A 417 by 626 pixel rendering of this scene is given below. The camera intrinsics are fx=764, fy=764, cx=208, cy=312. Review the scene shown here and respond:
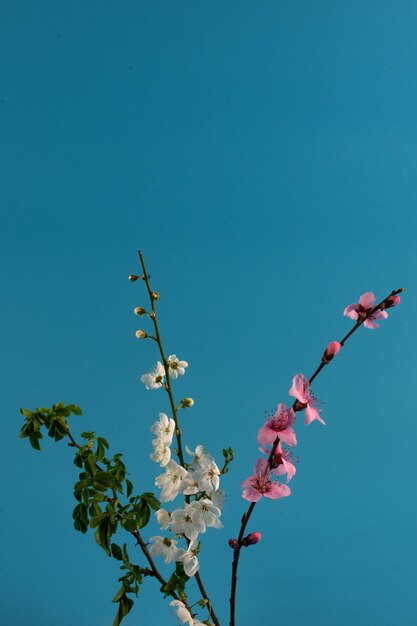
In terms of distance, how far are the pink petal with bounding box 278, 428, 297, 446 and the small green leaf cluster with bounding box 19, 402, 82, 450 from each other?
0.35 meters

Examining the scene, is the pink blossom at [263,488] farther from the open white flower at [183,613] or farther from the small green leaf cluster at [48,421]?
the small green leaf cluster at [48,421]

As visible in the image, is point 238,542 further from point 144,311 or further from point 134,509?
point 144,311

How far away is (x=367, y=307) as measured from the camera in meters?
1.30

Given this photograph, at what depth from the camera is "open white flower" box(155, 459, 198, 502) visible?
1253 millimetres

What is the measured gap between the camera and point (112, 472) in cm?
126

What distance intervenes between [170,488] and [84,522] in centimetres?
15

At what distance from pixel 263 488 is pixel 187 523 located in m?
0.14

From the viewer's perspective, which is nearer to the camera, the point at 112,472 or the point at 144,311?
the point at 112,472

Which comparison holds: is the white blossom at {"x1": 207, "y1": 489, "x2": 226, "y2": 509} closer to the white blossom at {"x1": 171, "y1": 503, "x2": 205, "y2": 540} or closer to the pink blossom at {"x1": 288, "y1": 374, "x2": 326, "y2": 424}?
the white blossom at {"x1": 171, "y1": 503, "x2": 205, "y2": 540}

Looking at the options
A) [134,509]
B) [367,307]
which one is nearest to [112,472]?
[134,509]

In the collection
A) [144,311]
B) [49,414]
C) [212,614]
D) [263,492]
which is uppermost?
[144,311]

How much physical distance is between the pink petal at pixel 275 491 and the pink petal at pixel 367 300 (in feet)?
1.10

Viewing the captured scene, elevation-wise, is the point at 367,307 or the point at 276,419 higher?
the point at 367,307

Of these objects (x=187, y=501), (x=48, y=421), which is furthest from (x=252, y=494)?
(x=48, y=421)
